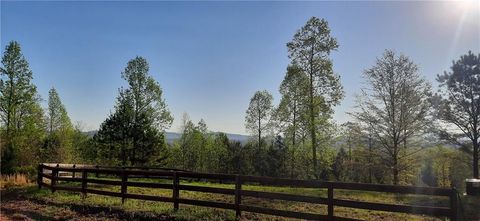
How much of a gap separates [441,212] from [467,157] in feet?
89.4

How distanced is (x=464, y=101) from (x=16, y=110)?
37.3m

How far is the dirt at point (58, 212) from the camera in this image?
34.1ft

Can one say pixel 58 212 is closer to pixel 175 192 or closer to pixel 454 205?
pixel 175 192

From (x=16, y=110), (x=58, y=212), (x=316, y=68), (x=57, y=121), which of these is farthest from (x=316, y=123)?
(x=57, y=121)

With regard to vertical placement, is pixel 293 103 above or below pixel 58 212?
above

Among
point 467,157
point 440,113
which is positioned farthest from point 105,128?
point 467,157

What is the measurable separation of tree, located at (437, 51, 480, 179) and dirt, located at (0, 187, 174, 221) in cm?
2267

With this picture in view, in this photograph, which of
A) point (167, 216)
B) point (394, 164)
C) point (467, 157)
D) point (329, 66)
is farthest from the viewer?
point (467, 157)

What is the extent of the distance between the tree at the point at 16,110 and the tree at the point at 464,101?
34.8 m

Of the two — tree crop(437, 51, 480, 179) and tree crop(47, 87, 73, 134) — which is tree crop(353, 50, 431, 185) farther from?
tree crop(47, 87, 73, 134)

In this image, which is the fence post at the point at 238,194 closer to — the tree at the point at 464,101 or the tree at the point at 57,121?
the tree at the point at 464,101

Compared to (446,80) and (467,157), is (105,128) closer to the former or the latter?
(446,80)

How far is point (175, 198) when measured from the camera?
37.1ft

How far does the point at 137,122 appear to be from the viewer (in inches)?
1395
